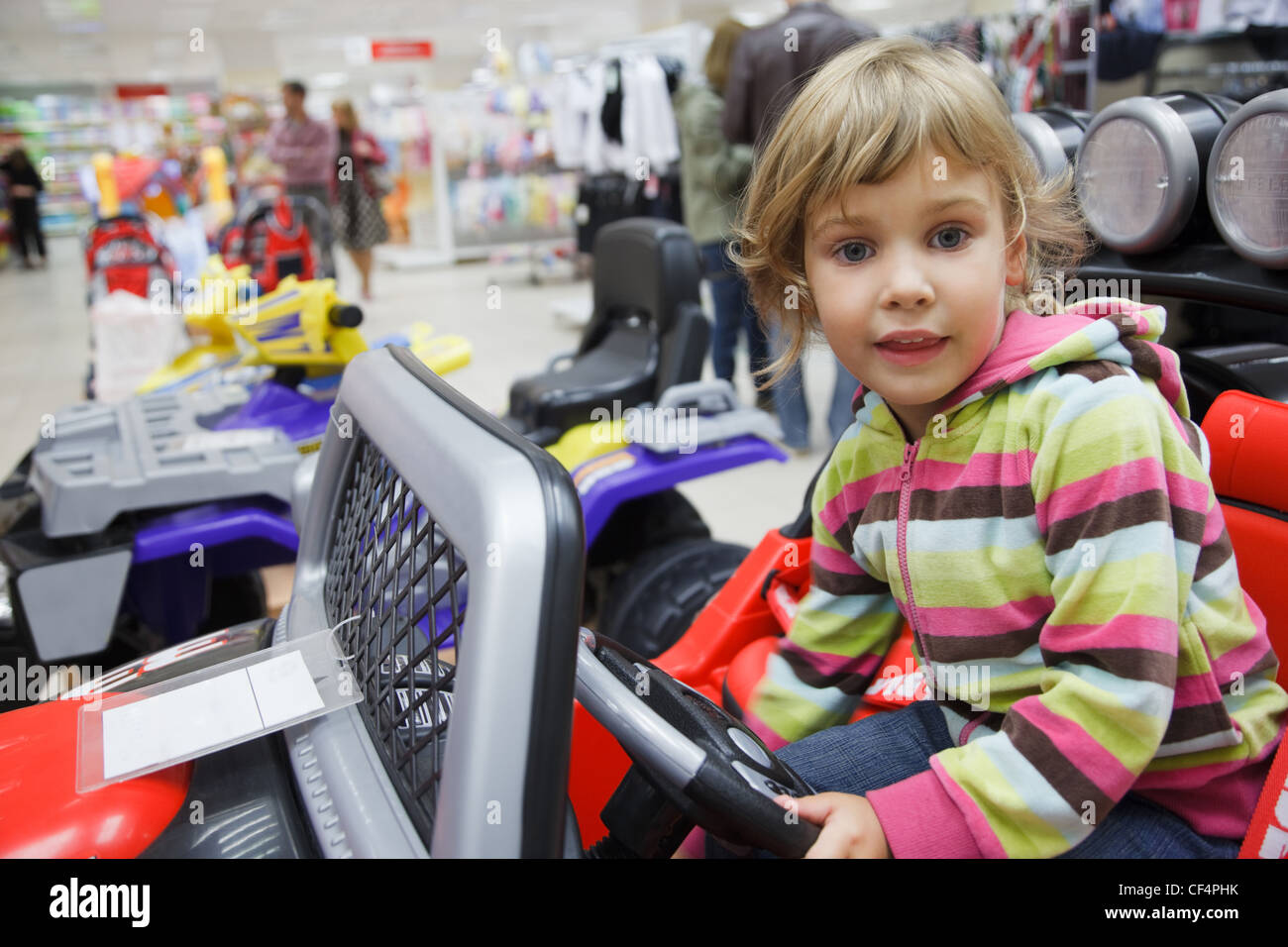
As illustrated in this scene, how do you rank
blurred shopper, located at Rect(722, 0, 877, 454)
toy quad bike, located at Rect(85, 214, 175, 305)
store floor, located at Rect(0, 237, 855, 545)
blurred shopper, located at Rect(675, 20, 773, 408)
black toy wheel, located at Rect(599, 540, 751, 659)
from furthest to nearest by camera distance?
blurred shopper, located at Rect(675, 20, 773, 408) < toy quad bike, located at Rect(85, 214, 175, 305) < store floor, located at Rect(0, 237, 855, 545) < blurred shopper, located at Rect(722, 0, 877, 454) < black toy wheel, located at Rect(599, 540, 751, 659)

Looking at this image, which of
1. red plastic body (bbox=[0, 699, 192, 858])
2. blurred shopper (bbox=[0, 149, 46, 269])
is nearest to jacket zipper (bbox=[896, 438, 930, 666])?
red plastic body (bbox=[0, 699, 192, 858])

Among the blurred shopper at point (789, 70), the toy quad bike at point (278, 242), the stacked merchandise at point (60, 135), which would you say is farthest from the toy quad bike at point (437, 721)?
the stacked merchandise at point (60, 135)

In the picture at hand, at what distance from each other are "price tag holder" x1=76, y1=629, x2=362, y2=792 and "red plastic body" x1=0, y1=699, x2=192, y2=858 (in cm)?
2

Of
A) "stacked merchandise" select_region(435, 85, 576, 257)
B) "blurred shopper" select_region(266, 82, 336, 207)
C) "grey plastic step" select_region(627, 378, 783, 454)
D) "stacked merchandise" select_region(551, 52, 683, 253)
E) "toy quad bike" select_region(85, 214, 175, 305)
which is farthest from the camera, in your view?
"stacked merchandise" select_region(435, 85, 576, 257)

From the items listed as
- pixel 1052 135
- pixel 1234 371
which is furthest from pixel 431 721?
pixel 1052 135

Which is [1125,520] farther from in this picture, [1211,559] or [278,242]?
[278,242]

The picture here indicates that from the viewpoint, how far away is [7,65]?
45.4ft

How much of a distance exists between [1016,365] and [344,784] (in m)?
0.58

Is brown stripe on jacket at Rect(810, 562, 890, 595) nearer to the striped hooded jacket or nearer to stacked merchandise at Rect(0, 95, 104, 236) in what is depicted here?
the striped hooded jacket

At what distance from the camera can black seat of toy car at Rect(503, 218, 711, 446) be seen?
6.50ft

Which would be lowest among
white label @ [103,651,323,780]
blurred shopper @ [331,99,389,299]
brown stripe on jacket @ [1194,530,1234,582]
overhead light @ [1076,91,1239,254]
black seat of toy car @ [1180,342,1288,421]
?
white label @ [103,651,323,780]

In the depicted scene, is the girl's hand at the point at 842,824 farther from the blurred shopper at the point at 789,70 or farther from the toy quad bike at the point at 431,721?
the blurred shopper at the point at 789,70

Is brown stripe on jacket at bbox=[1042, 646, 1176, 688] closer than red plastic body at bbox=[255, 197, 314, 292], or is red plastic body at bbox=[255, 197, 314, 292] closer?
brown stripe on jacket at bbox=[1042, 646, 1176, 688]
